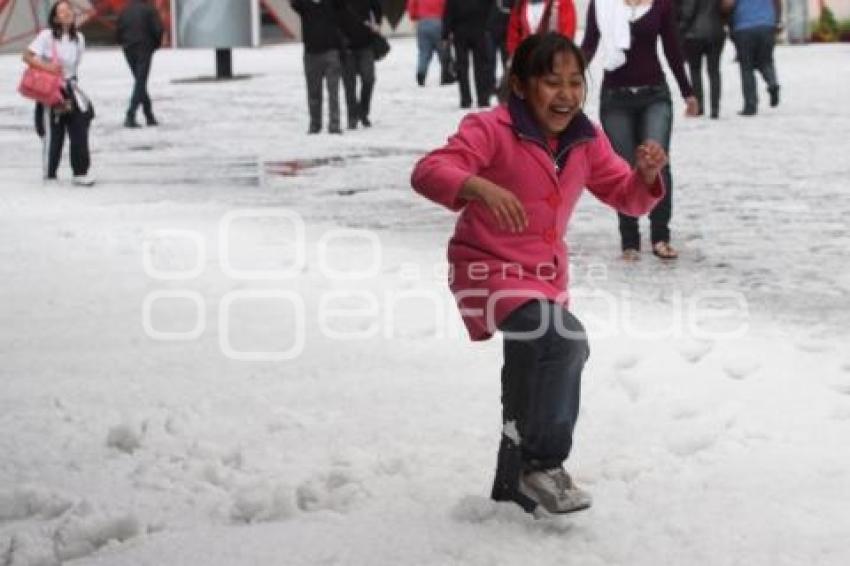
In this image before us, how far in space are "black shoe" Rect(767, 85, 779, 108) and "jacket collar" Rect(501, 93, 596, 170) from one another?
1503 cm

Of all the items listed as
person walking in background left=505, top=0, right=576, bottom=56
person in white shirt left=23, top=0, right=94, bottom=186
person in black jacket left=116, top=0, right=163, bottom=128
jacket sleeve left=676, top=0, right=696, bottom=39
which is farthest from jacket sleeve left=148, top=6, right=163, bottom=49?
person walking in background left=505, top=0, right=576, bottom=56

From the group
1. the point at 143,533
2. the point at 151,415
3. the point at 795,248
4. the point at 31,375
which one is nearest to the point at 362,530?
the point at 143,533

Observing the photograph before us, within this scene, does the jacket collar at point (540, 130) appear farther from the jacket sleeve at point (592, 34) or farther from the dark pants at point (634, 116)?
the jacket sleeve at point (592, 34)

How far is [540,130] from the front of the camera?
411 centimetres

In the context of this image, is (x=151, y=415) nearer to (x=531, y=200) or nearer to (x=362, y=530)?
(x=362, y=530)

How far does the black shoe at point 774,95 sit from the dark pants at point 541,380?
1514 centimetres

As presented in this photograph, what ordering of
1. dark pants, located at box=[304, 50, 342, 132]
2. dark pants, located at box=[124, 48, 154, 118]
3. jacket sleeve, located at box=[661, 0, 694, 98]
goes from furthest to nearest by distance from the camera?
dark pants, located at box=[124, 48, 154, 118] → dark pants, located at box=[304, 50, 342, 132] → jacket sleeve, located at box=[661, 0, 694, 98]

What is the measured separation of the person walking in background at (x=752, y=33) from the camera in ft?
58.6

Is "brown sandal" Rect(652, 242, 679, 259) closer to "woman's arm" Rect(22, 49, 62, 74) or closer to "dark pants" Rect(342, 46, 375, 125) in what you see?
"woman's arm" Rect(22, 49, 62, 74)

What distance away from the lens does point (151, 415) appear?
5.51 m

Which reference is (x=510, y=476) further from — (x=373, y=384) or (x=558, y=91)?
(x=373, y=384)

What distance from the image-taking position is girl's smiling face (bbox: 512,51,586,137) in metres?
4.00

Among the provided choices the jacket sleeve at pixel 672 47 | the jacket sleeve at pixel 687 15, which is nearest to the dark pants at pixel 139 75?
the jacket sleeve at pixel 687 15

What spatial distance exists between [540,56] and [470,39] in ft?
51.9
